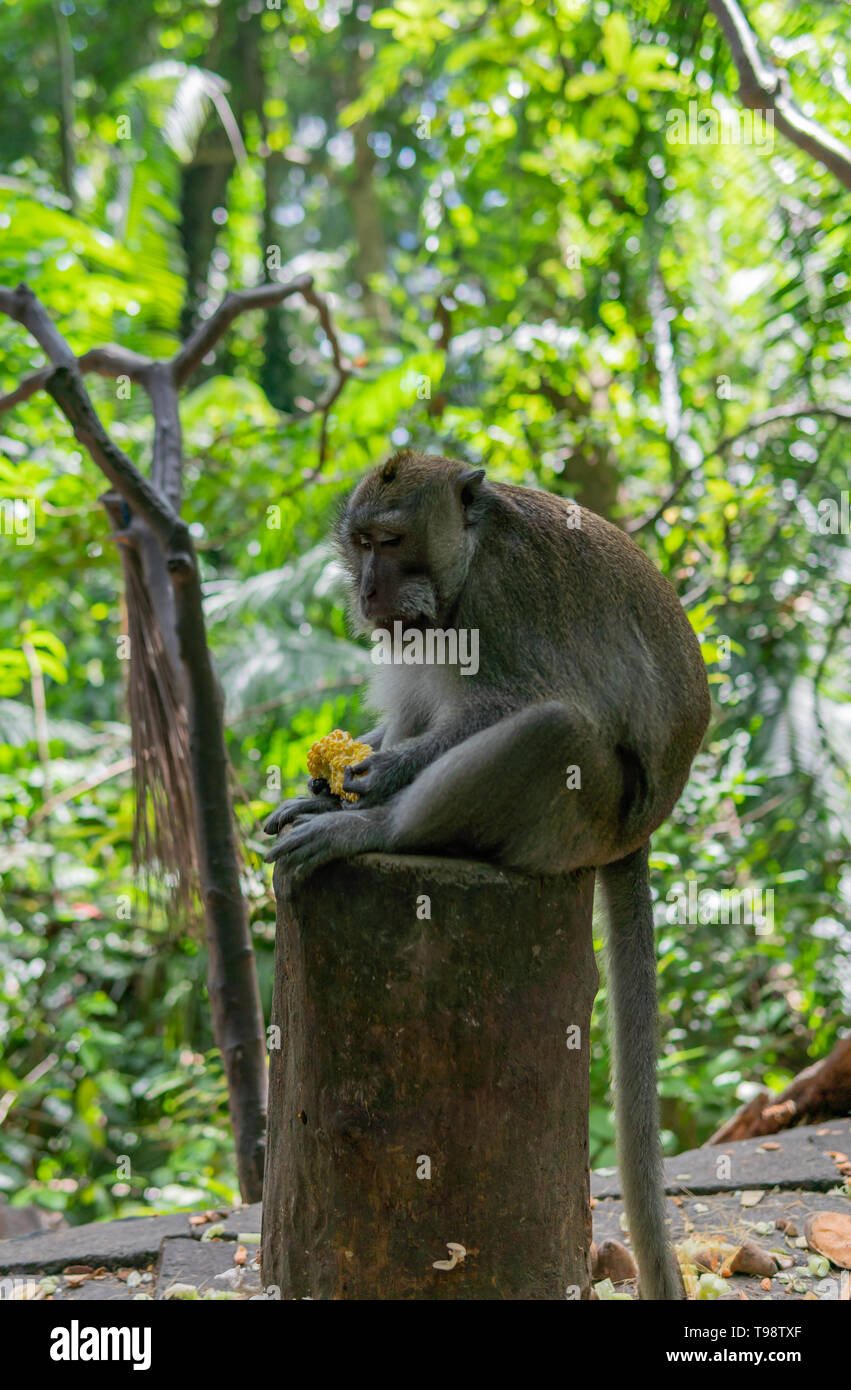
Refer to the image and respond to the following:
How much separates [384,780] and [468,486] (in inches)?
34.8

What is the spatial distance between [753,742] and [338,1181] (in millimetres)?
4166

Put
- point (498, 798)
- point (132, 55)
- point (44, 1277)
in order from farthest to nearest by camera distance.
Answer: point (132, 55) → point (44, 1277) → point (498, 798)

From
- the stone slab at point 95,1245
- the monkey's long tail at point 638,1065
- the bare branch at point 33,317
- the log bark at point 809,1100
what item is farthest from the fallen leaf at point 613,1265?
the bare branch at point 33,317

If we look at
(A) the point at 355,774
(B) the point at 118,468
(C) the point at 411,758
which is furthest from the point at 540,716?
(B) the point at 118,468

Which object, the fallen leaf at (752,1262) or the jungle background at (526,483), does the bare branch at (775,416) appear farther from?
the fallen leaf at (752,1262)

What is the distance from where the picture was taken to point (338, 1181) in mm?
2631

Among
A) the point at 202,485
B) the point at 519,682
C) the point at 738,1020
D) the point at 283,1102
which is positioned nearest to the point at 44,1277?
the point at 283,1102

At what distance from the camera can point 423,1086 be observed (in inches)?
102

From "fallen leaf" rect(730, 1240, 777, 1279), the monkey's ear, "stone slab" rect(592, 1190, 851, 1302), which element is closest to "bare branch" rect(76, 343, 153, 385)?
the monkey's ear

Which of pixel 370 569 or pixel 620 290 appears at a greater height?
pixel 620 290

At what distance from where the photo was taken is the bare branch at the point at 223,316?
4715 millimetres

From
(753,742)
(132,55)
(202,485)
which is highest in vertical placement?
(132,55)
